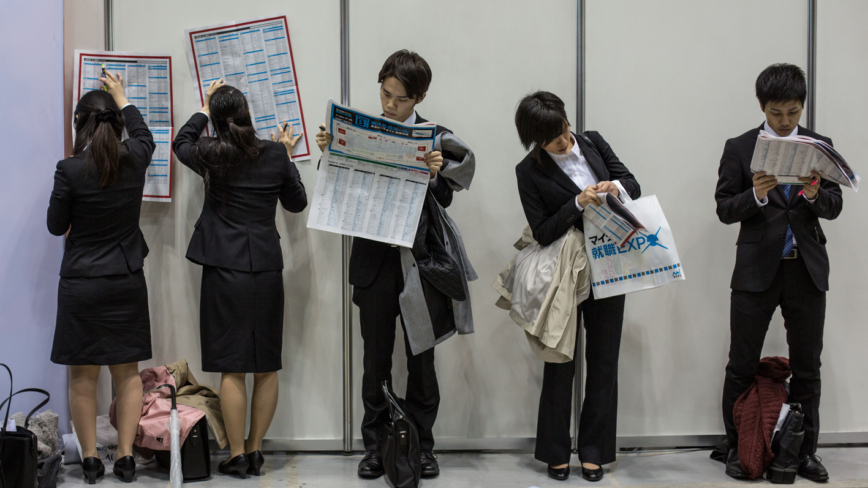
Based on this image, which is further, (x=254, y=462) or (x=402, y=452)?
(x=254, y=462)

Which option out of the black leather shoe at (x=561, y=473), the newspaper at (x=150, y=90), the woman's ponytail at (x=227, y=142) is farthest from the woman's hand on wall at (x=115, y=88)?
the black leather shoe at (x=561, y=473)

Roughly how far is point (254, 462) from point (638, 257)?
1810mm

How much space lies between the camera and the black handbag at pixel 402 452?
8.55 ft

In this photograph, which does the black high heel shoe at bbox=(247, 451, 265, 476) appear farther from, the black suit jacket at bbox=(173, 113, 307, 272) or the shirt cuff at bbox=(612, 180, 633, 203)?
the shirt cuff at bbox=(612, 180, 633, 203)

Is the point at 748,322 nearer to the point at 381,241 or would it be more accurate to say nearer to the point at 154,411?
the point at 381,241

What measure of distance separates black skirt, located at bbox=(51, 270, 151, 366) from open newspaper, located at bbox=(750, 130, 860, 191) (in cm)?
254

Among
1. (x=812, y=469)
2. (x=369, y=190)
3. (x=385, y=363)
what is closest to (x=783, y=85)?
(x=812, y=469)

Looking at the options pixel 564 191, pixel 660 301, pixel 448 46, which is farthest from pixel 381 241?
pixel 660 301

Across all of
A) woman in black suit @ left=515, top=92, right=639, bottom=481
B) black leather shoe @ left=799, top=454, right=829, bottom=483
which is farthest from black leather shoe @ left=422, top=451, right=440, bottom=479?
black leather shoe @ left=799, top=454, right=829, bottom=483

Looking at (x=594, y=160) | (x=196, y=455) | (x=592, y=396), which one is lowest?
(x=196, y=455)

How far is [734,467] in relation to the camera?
2783mm

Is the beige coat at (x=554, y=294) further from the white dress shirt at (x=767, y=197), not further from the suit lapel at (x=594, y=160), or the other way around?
the white dress shirt at (x=767, y=197)

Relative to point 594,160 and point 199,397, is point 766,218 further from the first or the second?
point 199,397

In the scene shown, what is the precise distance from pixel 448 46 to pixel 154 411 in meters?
2.11
